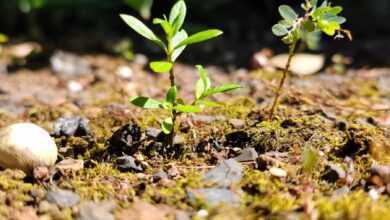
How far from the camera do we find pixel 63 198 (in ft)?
5.63

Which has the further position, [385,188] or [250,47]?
[250,47]

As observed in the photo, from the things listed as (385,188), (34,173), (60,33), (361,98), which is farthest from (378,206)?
(60,33)

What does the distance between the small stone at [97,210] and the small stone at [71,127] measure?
0.54m

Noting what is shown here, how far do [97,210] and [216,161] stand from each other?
0.44 m

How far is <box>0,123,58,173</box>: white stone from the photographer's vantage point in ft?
6.13

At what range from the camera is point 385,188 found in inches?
69.1

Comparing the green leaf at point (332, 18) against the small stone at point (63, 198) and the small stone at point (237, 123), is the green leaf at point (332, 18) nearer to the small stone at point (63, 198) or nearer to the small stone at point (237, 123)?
the small stone at point (237, 123)

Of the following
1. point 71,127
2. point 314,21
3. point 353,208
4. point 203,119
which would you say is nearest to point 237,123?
point 203,119

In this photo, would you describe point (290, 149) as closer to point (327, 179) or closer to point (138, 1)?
point (327, 179)

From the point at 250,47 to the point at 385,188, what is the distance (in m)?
1.91

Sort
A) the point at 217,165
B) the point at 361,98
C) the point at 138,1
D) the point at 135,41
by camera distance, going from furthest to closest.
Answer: the point at 135,41
the point at 138,1
the point at 361,98
the point at 217,165

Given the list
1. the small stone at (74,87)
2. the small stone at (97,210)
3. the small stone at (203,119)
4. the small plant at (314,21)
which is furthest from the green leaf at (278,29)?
the small stone at (74,87)

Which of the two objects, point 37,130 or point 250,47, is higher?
point 250,47

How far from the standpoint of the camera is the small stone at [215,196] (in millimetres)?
1690
